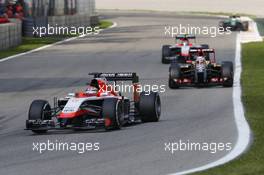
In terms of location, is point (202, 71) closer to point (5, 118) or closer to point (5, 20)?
point (5, 118)

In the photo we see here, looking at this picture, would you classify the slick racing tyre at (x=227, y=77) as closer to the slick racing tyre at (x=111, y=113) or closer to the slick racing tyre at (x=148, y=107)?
the slick racing tyre at (x=148, y=107)

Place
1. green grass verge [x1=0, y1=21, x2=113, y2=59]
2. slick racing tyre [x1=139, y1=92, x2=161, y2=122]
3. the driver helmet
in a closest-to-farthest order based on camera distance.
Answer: the driver helmet → slick racing tyre [x1=139, y1=92, x2=161, y2=122] → green grass verge [x1=0, y1=21, x2=113, y2=59]

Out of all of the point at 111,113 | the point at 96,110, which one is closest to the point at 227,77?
the point at 96,110

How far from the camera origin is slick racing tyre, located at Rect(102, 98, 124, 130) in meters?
15.8

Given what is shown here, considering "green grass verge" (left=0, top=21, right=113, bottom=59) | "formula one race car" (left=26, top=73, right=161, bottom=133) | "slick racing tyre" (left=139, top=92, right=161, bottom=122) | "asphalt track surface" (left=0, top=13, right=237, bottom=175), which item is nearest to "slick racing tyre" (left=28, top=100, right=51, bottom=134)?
"formula one race car" (left=26, top=73, right=161, bottom=133)

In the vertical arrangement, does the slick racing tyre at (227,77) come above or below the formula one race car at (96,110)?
below

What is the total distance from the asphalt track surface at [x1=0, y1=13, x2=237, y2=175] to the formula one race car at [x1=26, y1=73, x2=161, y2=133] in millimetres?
188

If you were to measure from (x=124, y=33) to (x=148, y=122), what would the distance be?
4136 cm

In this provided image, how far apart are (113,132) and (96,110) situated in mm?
667

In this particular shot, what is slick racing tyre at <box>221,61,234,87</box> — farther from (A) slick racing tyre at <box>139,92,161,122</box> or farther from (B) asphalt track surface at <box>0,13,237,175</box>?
(A) slick racing tyre at <box>139,92,161,122</box>

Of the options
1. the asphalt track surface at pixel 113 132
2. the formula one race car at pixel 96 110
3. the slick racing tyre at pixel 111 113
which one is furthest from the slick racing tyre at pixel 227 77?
the slick racing tyre at pixel 111 113

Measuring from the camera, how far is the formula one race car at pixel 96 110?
51.8 feet

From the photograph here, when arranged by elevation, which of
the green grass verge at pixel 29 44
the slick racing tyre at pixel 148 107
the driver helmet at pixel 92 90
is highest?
the driver helmet at pixel 92 90

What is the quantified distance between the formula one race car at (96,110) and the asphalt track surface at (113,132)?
19cm
